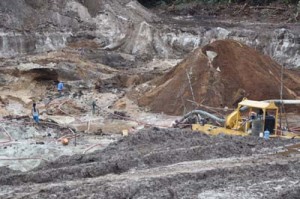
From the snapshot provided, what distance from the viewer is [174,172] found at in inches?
361

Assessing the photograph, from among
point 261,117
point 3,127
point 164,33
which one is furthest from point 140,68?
point 261,117

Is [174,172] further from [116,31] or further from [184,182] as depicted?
[116,31]

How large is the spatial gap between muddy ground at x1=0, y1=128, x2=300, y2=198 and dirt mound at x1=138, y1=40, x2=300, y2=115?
6.62 metres

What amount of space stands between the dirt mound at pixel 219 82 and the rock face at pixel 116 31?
709cm

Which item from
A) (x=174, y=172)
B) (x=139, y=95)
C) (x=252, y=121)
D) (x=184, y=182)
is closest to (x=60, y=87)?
(x=139, y=95)

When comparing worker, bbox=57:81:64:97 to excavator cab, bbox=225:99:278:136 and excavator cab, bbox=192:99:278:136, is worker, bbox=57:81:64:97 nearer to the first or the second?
excavator cab, bbox=192:99:278:136

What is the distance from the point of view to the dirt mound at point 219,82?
60.1 ft

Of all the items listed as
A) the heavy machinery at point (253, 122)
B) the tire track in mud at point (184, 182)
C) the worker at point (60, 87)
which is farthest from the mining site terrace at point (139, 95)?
the heavy machinery at point (253, 122)

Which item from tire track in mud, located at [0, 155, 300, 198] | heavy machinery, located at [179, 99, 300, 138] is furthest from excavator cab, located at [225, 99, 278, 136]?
tire track in mud, located at [0, 155, 300, 198]

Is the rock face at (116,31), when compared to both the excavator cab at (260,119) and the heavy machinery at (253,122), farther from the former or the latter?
the excavator cab at (260,119)

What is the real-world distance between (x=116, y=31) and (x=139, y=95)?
10199mm

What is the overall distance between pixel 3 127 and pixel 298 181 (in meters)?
8.84

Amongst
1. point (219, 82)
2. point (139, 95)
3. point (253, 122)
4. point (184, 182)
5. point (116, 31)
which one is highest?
point (116, 31)

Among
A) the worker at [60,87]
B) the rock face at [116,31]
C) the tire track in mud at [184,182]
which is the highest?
the rock face at [116,31]
